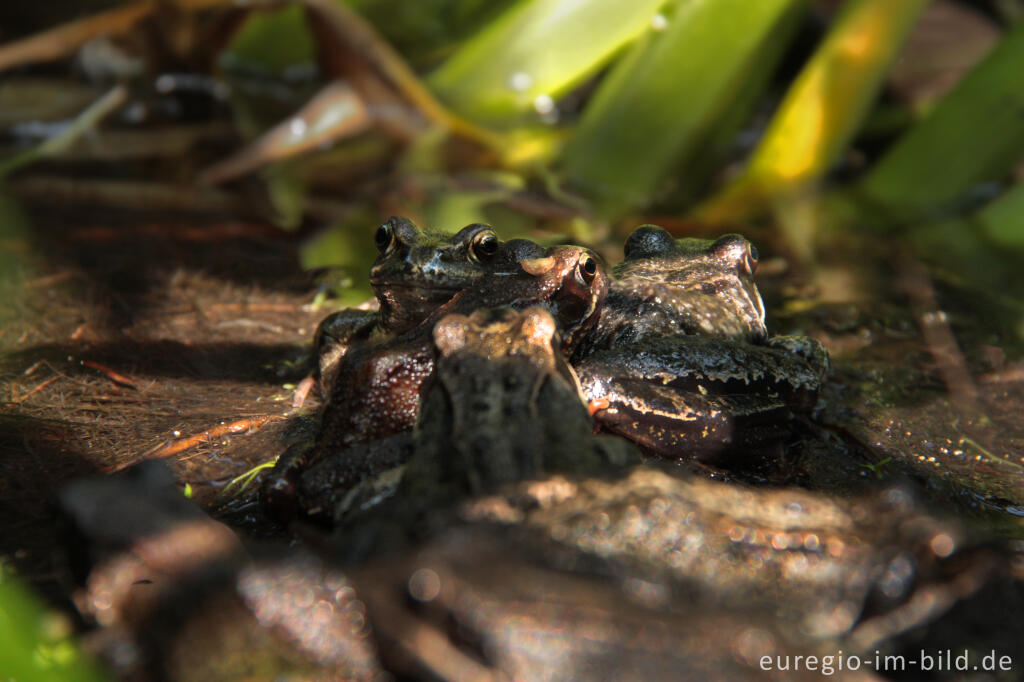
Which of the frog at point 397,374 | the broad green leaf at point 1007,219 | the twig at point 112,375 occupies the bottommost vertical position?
the broad green leaf at point 1007,219

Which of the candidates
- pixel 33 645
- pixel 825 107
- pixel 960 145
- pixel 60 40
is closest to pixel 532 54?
pixel 825 107

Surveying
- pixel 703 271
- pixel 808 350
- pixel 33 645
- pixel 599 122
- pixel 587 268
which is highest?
pixel 33 645

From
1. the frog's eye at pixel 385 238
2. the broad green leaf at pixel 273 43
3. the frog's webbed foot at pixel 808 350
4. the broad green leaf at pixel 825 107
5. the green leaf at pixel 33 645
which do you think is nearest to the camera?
the green leaf at pixel 33 645

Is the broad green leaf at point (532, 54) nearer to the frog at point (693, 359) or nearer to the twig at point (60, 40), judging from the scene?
the twig at point (60, 40)

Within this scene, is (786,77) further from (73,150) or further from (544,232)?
(73,150)

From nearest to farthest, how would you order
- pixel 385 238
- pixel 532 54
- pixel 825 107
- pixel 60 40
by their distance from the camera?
pixel 385 238 < pixel 60 40 < pixel 825 107 < pixel 532 54

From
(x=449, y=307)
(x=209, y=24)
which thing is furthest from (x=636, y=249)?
(x=209, y=24)

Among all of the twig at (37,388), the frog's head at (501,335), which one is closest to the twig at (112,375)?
the twig at (37,388)

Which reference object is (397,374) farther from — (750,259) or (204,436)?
(750,259)
